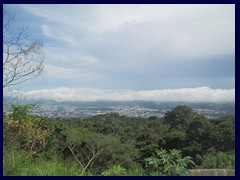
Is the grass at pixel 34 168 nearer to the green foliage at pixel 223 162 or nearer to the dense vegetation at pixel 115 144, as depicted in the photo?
the dense vegetation at pixel 115 144

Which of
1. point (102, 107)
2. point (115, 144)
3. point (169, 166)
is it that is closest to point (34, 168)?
point (169, 166)

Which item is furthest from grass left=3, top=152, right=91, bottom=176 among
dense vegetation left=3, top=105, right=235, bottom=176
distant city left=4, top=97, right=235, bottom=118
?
distant city left=4, top=97, right=235, bottom=118

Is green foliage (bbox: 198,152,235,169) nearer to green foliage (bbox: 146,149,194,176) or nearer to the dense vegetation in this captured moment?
the dense vegetation

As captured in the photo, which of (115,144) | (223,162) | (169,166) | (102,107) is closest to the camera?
(169,166)

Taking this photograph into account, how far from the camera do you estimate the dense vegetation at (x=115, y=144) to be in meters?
4.36

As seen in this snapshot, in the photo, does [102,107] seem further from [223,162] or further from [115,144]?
[115,144]

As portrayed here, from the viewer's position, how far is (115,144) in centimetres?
1016

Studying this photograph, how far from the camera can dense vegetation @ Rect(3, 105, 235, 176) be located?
4.36 m

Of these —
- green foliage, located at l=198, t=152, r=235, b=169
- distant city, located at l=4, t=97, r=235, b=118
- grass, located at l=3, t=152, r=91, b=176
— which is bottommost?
green foliage, located at l=198, t=152, r=235, b=169

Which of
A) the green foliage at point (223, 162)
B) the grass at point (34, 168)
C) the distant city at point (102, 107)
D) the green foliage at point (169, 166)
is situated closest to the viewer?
the grass at point (34, 168)

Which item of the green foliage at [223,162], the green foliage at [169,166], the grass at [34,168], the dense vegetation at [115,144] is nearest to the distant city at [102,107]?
the dense vegetation at [115,144]
